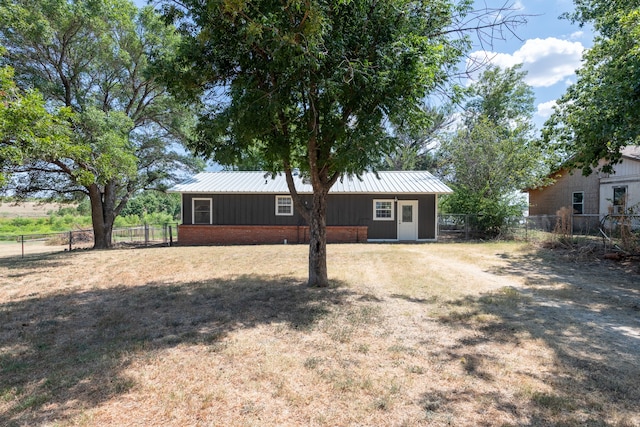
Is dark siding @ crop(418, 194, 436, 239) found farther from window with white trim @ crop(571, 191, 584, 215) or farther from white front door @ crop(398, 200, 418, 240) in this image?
window with white trim @ crop(571, 191, 584, 215)

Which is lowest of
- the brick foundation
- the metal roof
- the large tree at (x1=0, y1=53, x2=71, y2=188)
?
the brick foundation

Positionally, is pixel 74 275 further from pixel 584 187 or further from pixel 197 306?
pixel 584 187

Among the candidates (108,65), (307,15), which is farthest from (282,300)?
(108,65)

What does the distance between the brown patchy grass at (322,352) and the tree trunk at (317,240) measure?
0.35 m

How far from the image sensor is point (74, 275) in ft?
29.3

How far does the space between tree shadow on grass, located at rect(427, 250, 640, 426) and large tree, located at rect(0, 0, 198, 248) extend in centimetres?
1006

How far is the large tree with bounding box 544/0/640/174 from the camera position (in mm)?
A: 7758

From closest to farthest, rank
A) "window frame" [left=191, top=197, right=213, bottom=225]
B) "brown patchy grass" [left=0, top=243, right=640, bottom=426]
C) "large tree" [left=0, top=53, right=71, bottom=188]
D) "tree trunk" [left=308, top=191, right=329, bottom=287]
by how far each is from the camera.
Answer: "brown patchy grass" [left=0, top=243, right=640, bottom=426], "tree trunk" [left=308, top=191, right=329, bottom=287], "large tree" [left=0, top=53, right=71, bottom=188], "window frame" [left=191, top=197, right=213, bottom=225]

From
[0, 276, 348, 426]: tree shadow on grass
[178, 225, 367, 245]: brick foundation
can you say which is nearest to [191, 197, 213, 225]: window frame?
[178, 225, 367, 245]: brick foundation

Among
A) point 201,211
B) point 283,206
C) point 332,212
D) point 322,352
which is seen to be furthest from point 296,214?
point 322,352

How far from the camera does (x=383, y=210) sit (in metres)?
17.2

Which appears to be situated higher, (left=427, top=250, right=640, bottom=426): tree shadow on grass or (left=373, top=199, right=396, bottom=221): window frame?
(left=373, top=199, right=396, bottom=221): window frame

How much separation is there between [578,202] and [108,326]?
23.3 metres

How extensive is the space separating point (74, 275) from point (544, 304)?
10.4 metres
